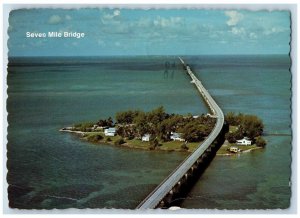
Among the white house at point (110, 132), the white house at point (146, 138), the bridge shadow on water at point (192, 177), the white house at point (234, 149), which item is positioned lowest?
the bridge shadow on water at point (192, 177)

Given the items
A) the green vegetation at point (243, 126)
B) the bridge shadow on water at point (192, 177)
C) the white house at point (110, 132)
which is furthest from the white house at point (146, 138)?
the green vegetation at point (243, 126)

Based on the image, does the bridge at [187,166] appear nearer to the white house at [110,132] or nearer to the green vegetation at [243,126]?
the green vegetation at [243,126]

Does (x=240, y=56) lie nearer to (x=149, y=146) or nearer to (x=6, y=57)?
(x=149, y=146)

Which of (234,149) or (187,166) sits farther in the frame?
(234,149)

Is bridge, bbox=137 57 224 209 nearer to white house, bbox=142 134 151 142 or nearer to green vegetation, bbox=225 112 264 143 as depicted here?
green vegetation, bbox=225 112 264 143

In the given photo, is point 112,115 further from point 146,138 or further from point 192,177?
point 192,177

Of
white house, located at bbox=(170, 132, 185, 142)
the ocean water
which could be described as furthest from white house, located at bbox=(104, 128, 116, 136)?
white house, located at bbox=(170, 132, 185, 142)

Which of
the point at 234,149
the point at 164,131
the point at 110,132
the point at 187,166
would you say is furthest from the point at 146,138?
the point at 234,149
